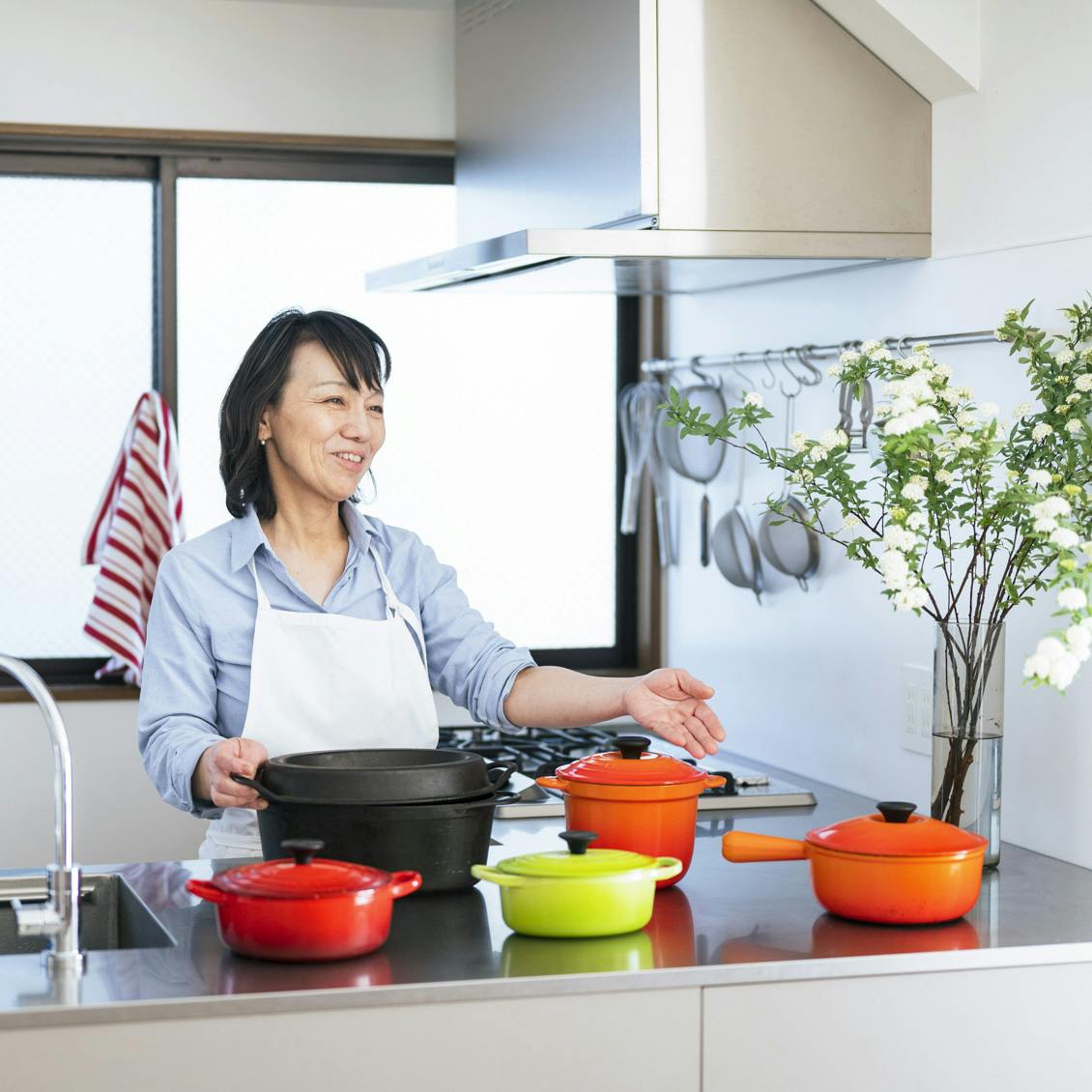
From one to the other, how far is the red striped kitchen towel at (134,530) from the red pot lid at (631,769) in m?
1.46

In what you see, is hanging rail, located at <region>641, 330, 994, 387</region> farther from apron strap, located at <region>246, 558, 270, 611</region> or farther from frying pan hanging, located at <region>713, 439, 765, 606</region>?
apron strap, located at <region>246, 558, 270, 611</region>

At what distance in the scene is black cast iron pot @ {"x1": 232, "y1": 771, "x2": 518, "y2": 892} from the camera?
1.64 metres

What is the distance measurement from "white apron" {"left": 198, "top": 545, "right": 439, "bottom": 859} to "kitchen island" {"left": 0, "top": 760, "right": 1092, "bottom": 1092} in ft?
1.08

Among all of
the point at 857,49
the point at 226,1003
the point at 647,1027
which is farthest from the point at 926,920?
the point at 857,49

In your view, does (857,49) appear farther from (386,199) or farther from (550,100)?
(386,199)

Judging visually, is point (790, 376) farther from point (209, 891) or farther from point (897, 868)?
point (209, 891)

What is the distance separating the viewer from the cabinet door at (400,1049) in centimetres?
136

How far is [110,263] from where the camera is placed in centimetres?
316

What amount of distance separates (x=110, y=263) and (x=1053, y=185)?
189cm

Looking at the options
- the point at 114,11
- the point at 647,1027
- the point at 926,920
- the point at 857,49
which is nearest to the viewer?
the point at 647,1027

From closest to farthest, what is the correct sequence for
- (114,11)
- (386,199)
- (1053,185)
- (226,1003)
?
(226,1003) < (1053,185) < (114,11) < (386,199)

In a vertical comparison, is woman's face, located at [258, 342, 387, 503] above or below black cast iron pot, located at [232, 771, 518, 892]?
above

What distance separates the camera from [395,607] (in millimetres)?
2133

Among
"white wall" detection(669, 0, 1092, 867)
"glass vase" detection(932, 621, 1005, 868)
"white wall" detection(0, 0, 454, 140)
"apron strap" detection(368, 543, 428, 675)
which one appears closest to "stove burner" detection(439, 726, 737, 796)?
"white wall" detection(669, 0, 1092, 867)
